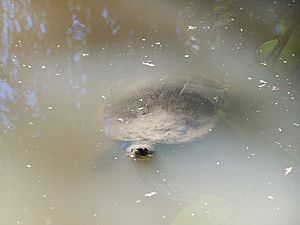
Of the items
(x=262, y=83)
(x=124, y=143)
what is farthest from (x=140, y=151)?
(x=262, y=83)

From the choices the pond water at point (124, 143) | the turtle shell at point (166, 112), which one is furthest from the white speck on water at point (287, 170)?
the turtle shell at point (166, 112)

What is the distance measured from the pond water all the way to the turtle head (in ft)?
0.07

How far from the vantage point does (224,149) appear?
1986mm

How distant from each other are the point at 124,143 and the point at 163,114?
202 millimetres

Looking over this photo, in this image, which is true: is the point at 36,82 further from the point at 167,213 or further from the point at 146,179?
the point at 167,213

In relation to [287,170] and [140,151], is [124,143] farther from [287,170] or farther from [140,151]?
[287,170]

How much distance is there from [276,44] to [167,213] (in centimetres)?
113

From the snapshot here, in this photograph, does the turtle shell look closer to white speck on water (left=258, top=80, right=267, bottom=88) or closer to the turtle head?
the turtle head

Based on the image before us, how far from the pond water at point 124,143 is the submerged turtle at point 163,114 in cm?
4

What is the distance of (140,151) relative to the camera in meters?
1.90

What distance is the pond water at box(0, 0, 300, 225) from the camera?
1.77m

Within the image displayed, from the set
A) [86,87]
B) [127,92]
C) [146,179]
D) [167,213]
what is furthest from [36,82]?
[167,213]

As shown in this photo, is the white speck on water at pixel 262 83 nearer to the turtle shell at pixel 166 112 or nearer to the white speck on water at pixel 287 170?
the turtle shell at pixel 166 112

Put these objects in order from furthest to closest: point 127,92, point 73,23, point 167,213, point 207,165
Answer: point 73,23, point 127,92, point 207,165, point 167,213
